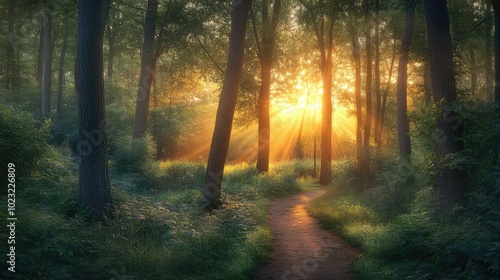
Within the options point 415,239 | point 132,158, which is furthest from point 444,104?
point 132,158

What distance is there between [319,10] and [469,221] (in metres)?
16.9

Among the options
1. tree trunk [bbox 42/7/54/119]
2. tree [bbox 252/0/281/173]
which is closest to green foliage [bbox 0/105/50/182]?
tree [bbox 252/0/281/173]

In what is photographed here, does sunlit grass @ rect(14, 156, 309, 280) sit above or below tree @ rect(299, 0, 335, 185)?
below

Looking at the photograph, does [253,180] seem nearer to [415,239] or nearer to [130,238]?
[130,238]

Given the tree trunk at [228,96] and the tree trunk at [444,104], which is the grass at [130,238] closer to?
the tree trunk at [228,96]

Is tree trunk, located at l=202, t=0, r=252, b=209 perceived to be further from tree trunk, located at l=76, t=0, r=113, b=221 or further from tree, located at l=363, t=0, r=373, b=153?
tree, located at l=363, t=0, r=373, b=153

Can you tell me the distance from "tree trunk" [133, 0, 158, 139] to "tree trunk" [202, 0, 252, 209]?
37.1ft

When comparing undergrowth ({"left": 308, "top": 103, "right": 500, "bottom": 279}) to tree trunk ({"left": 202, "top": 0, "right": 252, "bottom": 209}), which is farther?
tree trunk ({"left": 202, "top": 0, "right": 252, "bottom": 209})

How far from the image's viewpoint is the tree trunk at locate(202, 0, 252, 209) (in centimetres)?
1238

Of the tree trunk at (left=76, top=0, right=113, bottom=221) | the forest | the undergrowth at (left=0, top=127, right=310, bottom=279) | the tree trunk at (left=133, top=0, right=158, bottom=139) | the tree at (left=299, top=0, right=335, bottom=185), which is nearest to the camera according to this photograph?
the undergrowth at (left=0, top=127, right=310, bottom=279)

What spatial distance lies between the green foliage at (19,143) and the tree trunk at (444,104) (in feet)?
32.3

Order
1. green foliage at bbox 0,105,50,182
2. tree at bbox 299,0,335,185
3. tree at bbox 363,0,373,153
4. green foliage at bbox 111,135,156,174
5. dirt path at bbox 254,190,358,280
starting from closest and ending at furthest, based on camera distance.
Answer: dirt path at bbox 254,190,358,280 < green foliage at bbox 0,105,50,182 < tree at bbox 363,0,373,153 < green foliage at bbox 111,135,156,174 < tree at bbox 299,0,335,185

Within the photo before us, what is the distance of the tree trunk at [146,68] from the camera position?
22516 millimetres

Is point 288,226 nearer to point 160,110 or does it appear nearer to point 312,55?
point 312,55
